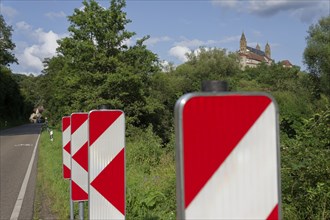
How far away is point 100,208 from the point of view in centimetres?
406

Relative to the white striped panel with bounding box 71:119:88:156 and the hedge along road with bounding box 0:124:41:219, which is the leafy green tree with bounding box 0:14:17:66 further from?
the white striped panel with bounding box 71:119:88:156

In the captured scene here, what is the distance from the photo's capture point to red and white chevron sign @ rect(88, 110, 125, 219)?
13.3 ft

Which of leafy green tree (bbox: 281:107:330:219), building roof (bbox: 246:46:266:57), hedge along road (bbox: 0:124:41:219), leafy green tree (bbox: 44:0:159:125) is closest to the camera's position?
leafy green tree (bbox: 281:107:330:219)

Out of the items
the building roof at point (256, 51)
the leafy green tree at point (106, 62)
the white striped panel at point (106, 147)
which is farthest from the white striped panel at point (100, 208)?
the building roof at point (256, 51)

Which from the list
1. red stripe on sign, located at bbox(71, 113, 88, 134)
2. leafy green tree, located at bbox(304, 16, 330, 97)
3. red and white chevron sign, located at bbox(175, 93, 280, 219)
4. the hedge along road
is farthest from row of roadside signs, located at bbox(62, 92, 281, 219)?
leafy green tree, located at bbox(304, 16, 330, 97)

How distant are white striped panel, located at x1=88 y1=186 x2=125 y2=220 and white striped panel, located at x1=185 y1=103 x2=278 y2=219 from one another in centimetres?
226

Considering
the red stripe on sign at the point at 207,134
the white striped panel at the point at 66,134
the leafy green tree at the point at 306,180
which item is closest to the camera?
the red stripe on sign at the point at 207,134

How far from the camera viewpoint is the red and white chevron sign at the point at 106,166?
13.3 feet

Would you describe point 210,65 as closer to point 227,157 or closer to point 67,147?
point 67,147

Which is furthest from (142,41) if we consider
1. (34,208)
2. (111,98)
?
(34,208)

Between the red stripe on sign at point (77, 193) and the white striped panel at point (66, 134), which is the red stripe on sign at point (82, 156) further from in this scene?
the white striped panel at point (66, 134)

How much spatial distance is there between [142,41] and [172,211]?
23.9m

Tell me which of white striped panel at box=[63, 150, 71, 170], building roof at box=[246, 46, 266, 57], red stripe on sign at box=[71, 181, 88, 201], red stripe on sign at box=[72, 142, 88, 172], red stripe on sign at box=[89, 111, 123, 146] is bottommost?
red stripe on sign at box=[71, 181, 88, 201]

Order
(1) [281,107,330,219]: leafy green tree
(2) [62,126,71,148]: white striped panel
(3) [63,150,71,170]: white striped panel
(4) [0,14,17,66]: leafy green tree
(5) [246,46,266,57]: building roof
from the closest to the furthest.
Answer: (1) [281,107,330,219]: leafy green tree
(3) [63,150,71,170]: white striped panel
(2) [62,126,71,148]: white striped panel
(4) [0,14,17,66]: leafy green tree
(5) [246,46,266,57]: building roof
